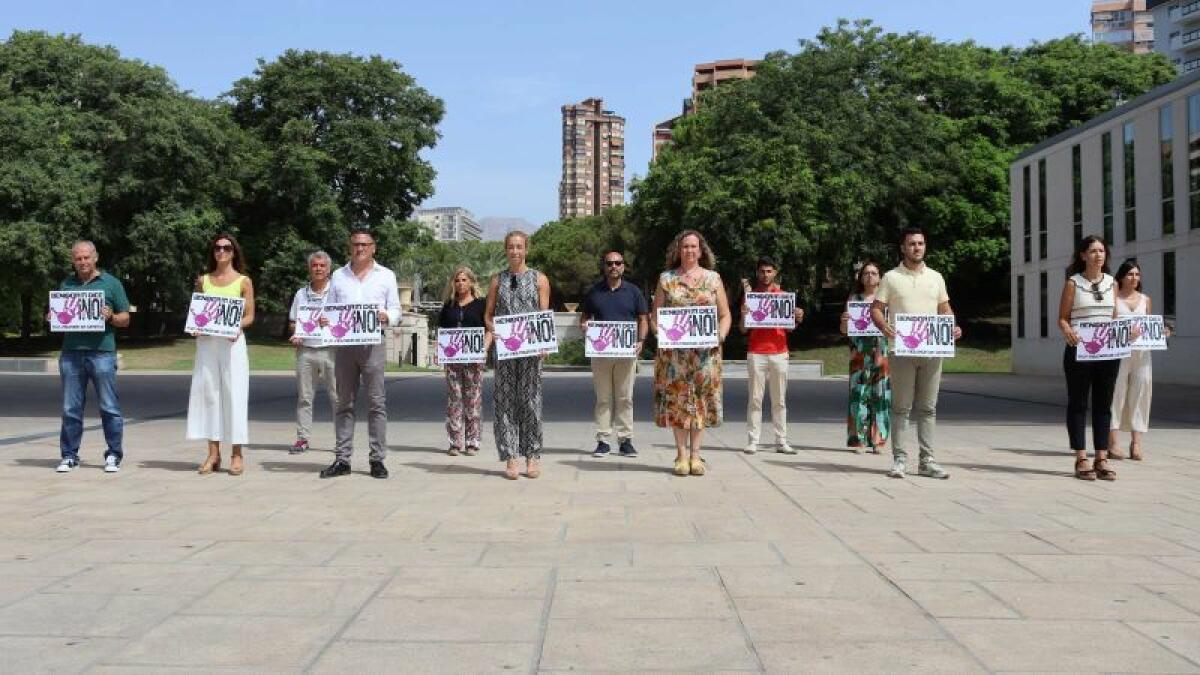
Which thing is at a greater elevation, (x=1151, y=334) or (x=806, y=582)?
(x=1151, y=334)

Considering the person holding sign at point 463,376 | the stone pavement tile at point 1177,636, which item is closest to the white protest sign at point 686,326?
the person holding sign at point 463,376

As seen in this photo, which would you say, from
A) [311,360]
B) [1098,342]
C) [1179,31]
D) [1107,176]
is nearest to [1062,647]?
[1098,342]

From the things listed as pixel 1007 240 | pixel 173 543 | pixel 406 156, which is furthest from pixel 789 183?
pixel 173 543

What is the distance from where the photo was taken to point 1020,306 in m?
38.5

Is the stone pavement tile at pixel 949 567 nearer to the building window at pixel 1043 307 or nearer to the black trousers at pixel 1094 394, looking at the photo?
the black trousers at pixel 1094 394

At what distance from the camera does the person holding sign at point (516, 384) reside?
884cm

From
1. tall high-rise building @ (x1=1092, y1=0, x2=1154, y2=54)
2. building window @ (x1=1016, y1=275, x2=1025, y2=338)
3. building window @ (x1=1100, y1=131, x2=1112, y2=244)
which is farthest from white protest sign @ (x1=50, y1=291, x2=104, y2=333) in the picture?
tall high-rise building @ (x1=1092, y1=0, x2=1154, y2=54)

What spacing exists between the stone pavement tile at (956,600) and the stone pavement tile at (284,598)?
2.34 m

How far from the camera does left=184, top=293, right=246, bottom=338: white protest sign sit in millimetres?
8961

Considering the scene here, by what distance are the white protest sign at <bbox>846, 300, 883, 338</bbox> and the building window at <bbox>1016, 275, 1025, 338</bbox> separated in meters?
29.3

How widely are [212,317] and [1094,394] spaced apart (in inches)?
285

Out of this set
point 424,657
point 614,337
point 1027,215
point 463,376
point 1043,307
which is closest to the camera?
point 424,657

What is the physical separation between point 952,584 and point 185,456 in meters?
7.91

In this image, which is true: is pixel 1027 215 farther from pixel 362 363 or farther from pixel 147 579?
pixel 147 579
